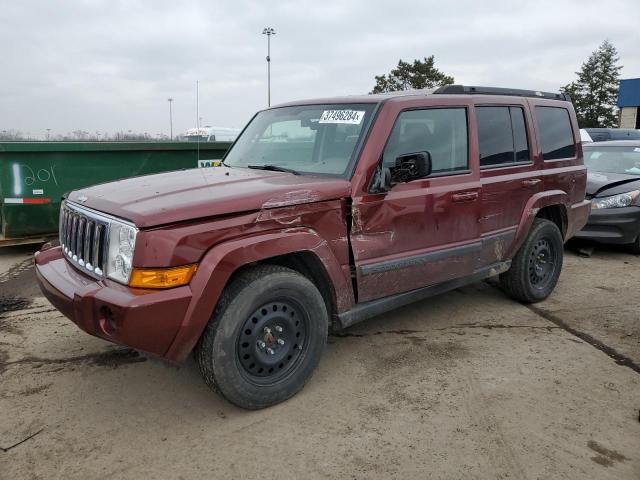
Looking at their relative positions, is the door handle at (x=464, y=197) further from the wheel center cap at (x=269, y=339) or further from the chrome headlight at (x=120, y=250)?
the chrome headlight at (x=120, y=250)

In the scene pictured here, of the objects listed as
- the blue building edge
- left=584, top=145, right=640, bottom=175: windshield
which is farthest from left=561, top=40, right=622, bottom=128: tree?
left=584, top=145, right=640, bottom=175: windshield

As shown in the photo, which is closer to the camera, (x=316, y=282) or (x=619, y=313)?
(x=316, y=282)

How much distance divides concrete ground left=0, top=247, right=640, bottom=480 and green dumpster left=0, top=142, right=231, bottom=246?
2702 mm

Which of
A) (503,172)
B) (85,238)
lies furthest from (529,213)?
(85,238)

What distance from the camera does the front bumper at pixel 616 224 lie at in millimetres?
6719

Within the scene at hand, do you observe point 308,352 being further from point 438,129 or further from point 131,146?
point 131,146

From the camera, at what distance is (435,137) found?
12.5ft

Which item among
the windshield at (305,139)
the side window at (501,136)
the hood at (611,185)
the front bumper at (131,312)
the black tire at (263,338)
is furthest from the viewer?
the hood at (611,185)

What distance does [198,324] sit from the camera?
2656 millimetres

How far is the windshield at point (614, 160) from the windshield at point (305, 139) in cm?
568

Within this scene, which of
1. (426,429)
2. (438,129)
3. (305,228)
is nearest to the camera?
(426,429)

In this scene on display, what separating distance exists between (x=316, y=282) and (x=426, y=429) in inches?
42.8

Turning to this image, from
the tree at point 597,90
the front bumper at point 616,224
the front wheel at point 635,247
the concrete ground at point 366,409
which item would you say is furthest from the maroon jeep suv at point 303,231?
the tree at point 597,90

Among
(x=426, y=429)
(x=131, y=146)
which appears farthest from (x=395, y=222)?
(x=131, y=146)
